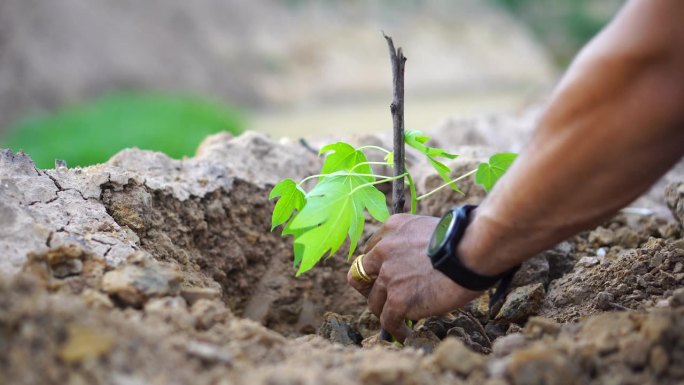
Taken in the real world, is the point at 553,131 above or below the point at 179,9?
below

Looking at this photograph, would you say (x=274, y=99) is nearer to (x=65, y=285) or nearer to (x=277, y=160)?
(x=277, y=160)

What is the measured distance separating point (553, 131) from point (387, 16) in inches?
563

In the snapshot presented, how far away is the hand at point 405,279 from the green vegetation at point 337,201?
0.05 metres

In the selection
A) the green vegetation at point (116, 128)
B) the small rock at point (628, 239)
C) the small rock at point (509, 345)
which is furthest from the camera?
the green vegetation at point (116, 128)

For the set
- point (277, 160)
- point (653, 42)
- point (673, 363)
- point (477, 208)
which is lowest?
point (673, 363)

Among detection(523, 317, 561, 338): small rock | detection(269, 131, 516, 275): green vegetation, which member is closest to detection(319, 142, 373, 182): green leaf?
detection(269, 131, 516, 275): green vegetation

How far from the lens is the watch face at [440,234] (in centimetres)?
147

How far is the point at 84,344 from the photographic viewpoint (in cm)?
109

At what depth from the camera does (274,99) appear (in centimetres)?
1240

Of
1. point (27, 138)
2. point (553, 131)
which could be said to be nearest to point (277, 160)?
point (553, 131)

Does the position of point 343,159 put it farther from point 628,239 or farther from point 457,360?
point 628,239

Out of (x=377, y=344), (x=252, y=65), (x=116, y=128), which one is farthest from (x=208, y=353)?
(x=252, y=65)

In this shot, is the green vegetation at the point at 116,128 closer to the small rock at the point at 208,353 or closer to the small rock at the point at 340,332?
the small rock at the point at 340,332

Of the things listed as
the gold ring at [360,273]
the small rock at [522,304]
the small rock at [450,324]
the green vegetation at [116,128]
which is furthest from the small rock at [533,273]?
the green vegetation at [116,128]
